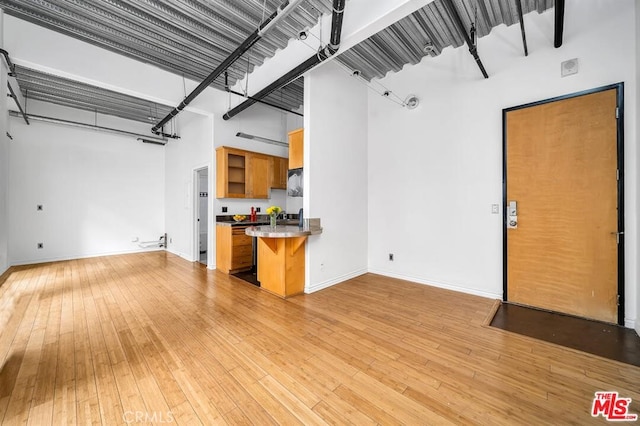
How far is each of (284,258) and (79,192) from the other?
6135mm

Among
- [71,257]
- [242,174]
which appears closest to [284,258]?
[242,174]

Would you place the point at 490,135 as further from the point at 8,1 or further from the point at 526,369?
the point at 8,1

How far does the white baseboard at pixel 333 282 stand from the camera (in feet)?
12.0

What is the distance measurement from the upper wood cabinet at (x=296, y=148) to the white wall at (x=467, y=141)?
147 centimetres

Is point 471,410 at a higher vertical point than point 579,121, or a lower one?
lower

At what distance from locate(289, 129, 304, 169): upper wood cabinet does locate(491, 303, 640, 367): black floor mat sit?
11.2ft

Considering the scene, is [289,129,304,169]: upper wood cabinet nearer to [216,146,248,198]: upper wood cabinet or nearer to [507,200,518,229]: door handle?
[216,146,248,198]: upper wood cabinet

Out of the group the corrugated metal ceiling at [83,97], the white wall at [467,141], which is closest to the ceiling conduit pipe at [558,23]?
the white wall at [467,141]

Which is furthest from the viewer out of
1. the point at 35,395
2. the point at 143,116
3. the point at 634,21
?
the point at 143,116

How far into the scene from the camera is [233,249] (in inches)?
185

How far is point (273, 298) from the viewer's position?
3.42 metres

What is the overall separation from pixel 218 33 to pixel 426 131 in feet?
11.2

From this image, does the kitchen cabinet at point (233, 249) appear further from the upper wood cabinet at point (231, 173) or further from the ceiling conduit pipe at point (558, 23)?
the ceiling conduit pipe at point (558, 23)

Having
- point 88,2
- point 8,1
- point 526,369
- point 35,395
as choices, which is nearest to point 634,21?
point 526,369
